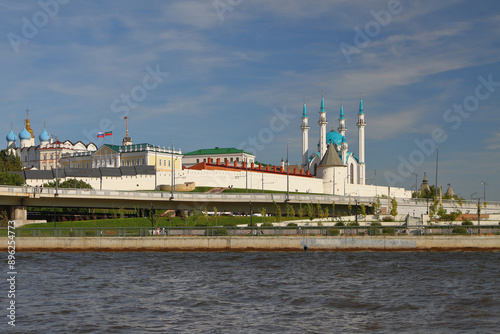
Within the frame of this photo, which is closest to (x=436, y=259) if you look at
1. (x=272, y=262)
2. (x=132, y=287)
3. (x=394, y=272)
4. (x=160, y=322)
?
(x=394, y=272)

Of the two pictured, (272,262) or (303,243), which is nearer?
(272,262)

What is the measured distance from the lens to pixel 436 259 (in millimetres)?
41406

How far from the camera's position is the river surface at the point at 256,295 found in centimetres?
2100

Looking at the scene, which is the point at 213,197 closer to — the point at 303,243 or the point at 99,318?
the point at 303,243

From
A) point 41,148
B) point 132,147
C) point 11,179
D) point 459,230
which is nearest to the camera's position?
point 459,230

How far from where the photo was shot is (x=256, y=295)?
87.9 feet

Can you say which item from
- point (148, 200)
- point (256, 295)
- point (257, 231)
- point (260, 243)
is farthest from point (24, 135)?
point (256, 295)

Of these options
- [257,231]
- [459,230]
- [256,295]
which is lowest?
[256,295]

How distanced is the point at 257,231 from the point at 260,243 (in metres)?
1.61

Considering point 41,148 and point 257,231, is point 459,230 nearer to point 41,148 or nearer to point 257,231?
point 257,231

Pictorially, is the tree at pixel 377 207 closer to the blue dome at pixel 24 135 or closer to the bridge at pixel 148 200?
the bridge at pixel 148 200

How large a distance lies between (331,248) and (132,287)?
2167cm

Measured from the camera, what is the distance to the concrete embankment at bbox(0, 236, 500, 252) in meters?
46.4

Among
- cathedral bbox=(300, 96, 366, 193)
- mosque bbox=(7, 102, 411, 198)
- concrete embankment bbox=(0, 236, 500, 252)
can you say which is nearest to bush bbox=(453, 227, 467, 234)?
concrete embankment bbox=(0, 236, 500, 252)
